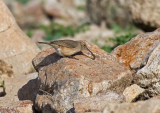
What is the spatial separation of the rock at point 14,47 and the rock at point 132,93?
3.08m

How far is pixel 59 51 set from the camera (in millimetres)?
6945

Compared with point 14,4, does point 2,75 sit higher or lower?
lower

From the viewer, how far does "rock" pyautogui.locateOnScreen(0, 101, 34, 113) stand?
668 centimetres

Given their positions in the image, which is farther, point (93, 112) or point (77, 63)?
point (77, 63)

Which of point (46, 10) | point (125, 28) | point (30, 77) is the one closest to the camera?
point (30, 77)

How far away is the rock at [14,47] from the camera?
29.4 ft

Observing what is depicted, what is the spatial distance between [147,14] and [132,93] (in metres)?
6.37

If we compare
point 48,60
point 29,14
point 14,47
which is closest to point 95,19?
point 14,47

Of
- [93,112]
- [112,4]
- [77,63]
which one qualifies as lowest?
[93,112]

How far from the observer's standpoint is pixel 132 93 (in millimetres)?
6527

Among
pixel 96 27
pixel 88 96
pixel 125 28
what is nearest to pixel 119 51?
pixel 88 96

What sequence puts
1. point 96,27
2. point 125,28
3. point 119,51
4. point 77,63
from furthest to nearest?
point 96,27 → point 125,28 → point 119,51 → point 77,63

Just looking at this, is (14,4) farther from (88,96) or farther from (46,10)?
(88,96)

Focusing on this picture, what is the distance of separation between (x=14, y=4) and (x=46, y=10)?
6.79 feet
